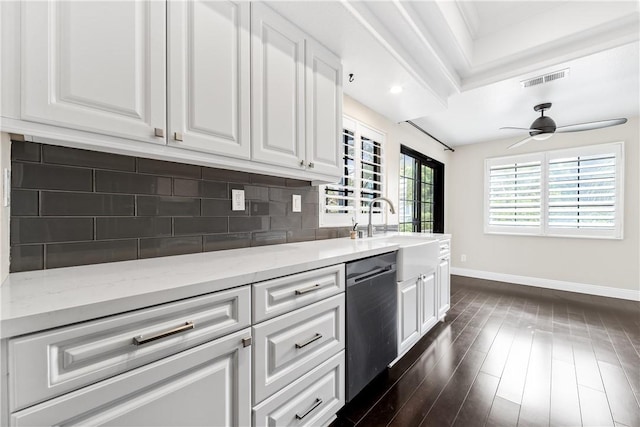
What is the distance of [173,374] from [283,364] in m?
0.47

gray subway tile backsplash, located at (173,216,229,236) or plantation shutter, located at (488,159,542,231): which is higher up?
plantation shutter, located at (488,159,542,231)

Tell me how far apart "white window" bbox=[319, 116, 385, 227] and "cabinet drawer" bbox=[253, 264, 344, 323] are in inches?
39.2

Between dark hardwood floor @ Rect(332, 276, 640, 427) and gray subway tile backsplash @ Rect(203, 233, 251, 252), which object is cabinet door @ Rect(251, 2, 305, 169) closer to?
gray subway tile backsplash @ Rect(203, 233, 251, 252)

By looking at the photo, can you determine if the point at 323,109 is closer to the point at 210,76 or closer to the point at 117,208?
the point at 210,76

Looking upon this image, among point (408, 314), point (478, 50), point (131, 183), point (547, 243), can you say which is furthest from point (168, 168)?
point (547, 243)

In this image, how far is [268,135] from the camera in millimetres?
1539

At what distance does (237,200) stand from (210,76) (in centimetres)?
71

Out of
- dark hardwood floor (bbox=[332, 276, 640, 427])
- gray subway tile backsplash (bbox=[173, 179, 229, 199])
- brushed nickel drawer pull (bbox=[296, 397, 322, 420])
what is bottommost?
dark hardwood floor (bbox=[332, 276, 640, 427])

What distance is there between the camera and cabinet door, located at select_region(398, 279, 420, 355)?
1989 millimetres

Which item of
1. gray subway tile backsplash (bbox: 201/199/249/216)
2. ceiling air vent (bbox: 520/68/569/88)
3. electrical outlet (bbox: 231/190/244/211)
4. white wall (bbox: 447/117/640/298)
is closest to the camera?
gray subway tile backsplash (bbox: 201/199/249/216)

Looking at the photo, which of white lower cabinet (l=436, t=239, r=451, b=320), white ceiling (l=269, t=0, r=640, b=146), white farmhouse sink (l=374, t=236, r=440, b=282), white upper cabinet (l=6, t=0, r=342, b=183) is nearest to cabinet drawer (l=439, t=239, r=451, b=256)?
white lower cabinet (l=436, t=239, r=451, b=320)

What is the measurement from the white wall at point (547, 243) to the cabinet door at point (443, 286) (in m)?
2.52

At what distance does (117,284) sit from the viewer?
2.82ft

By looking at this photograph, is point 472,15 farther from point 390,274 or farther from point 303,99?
point 390,274
